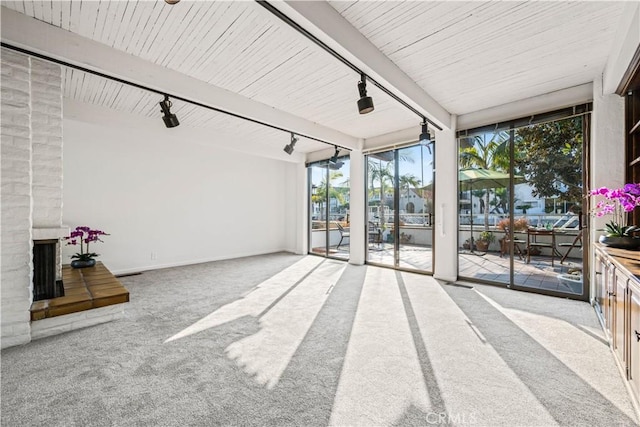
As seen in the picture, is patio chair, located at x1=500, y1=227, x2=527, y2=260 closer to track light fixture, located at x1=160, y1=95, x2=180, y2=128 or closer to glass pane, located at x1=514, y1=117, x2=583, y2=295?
glass pane, located at x1=514, y1=117, x2=583, y2=295

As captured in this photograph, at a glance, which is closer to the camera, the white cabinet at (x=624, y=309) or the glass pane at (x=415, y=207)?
the white cabinet at (x=624, y=309)

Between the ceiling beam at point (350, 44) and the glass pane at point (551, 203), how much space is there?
1.82 m

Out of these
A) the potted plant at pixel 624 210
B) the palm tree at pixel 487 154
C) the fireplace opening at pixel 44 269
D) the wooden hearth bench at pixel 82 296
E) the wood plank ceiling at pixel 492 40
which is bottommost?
the wooden hearth bench at pixel 82 296

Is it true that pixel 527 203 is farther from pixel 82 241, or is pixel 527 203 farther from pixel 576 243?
pixel 82 241

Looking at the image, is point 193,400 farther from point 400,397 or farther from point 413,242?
point 413,242

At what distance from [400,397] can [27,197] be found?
3.36m

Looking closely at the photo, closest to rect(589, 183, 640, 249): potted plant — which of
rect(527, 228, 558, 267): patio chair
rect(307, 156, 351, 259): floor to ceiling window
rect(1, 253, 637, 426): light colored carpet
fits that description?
rect(1, 253, 637, 426): light colored carpet

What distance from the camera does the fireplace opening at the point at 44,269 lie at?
2662mm

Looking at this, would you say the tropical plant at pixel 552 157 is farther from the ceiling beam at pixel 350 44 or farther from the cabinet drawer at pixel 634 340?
the cabinet drawer at pixel 634 340

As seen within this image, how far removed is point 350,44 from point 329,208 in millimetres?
4820

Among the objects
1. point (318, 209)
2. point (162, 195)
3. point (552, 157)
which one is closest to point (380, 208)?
point (318, 209)

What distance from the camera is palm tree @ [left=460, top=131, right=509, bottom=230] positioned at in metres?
4.15

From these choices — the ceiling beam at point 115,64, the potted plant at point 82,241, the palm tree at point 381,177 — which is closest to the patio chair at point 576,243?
the palm tree at point 381,177

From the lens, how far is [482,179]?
14.2 feet
